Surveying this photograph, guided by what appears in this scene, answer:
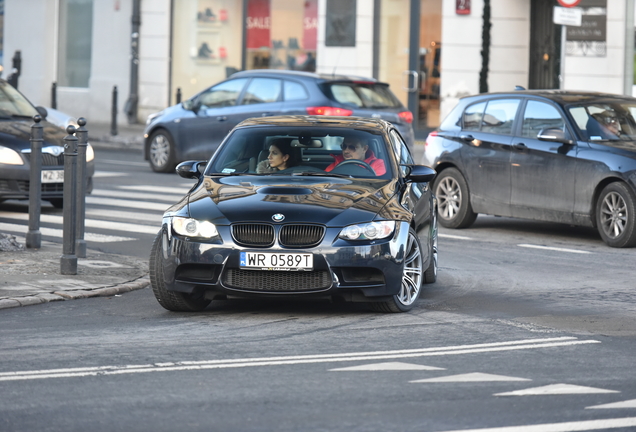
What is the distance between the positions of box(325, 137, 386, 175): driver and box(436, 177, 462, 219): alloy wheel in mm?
4979

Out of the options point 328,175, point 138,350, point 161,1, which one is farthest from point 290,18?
point 138,350

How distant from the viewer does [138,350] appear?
7.15 m

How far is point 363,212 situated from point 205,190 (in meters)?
1.23

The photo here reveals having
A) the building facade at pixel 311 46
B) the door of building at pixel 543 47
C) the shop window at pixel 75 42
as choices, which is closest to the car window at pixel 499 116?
the building facade at pixel 311 46

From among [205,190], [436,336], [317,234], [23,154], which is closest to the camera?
[436,336]

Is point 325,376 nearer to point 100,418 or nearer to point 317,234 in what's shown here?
point 100,418

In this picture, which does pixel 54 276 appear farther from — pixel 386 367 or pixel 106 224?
pixel 386 367

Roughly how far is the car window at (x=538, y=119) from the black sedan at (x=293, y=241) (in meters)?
4.44

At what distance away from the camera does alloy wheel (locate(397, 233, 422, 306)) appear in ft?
28.3

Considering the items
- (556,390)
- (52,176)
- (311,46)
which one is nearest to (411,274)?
(556,390)

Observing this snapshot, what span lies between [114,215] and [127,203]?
131cm

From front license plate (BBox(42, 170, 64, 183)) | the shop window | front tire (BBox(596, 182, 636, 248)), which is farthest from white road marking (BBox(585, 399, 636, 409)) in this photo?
the shop window

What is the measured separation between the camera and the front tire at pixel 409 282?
8.55 metres

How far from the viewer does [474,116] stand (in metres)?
14.5
